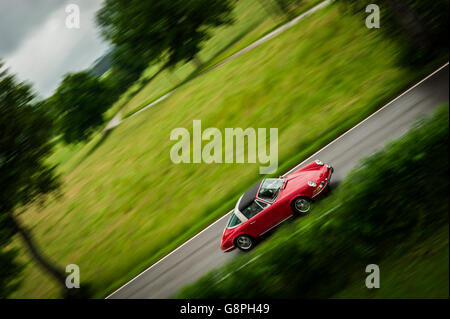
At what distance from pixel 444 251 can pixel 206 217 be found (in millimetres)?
10330

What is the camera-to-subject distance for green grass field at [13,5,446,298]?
15398 millimetres

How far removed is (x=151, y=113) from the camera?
37.8 meters

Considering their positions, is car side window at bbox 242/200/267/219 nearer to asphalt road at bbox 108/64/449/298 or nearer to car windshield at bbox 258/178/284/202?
car windshield at bbox 258/178/284/202

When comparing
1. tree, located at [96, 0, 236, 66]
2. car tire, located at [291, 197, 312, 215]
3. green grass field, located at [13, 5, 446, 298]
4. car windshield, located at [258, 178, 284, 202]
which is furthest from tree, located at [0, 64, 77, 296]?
tree, located at [96, 0, 236, 66]

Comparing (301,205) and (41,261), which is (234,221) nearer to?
(301,205)

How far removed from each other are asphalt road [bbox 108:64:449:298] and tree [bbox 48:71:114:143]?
37.1 meters

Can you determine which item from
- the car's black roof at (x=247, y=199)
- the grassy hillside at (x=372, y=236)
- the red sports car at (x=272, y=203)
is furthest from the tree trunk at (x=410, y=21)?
the car's black roof at (x=247, y=199)

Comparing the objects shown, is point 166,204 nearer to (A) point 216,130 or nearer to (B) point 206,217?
(B) point 206,217

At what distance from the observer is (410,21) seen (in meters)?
13.7

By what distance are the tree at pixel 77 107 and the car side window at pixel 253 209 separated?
41209 mm

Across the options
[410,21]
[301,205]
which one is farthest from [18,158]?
[410,21]

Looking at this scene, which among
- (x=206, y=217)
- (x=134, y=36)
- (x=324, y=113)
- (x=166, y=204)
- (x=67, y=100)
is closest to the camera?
(x=206, y=217)

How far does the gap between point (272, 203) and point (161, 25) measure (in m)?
27.2
